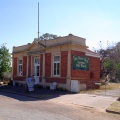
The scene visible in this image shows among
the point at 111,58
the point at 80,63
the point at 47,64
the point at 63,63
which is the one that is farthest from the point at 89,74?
the point at 111,58

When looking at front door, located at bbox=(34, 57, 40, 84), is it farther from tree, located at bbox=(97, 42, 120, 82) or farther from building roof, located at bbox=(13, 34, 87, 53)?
tree, located at bbox=(97, 42, 120, 82)

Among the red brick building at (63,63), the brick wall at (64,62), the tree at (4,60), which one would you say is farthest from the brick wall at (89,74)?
the tree at (4,60)

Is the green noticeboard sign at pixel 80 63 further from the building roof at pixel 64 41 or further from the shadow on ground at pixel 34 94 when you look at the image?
the shadow on ground at pixel 34 94

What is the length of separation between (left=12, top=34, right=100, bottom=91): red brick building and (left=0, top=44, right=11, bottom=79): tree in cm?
850

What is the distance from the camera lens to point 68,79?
2358 centimetres

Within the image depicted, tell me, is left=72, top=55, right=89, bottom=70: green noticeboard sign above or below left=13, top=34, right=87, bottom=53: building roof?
below

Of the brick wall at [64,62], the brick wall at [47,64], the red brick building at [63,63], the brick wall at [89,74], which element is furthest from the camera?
the brick wall at [47,64]

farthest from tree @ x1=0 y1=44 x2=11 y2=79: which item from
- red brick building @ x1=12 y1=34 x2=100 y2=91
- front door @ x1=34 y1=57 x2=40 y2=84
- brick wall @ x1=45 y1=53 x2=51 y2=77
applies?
brick wall @ x1=45 y1=53 x2=51 y2=77

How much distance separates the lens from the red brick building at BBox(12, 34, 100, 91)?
2389cm

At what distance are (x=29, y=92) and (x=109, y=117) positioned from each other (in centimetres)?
1197

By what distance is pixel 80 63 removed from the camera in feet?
82.1

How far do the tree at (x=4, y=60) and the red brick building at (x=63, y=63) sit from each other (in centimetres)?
850

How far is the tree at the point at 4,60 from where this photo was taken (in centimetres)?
3750

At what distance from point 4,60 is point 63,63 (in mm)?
16012
